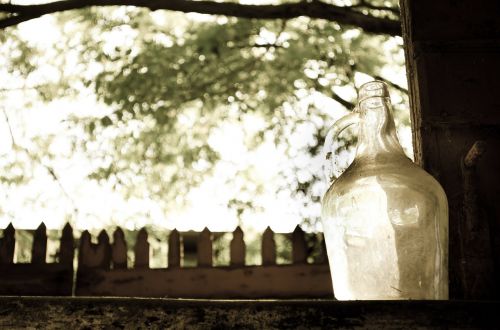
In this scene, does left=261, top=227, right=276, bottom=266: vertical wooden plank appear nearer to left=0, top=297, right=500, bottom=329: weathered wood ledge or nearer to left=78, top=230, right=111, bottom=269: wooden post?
left=78, top=230, right=111, bottom=269: wooden post

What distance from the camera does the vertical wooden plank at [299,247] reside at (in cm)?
438

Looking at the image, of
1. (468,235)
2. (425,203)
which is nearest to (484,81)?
(468,235)

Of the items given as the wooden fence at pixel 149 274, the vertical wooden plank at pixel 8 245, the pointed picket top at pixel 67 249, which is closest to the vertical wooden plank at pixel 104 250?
the wooden fence at pixel 149 274

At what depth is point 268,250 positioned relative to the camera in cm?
443

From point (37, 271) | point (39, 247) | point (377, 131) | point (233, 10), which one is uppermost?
point (233, 10)

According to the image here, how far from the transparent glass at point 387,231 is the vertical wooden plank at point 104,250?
3723 millimetres

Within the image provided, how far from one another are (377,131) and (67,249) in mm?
3875

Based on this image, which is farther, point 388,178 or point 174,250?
point 174,250

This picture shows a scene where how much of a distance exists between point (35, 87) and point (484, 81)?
4.23 meters

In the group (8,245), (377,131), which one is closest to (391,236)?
(377,131)

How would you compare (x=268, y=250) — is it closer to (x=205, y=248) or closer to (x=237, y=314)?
(x=205, y=248)

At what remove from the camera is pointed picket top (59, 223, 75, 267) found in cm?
433

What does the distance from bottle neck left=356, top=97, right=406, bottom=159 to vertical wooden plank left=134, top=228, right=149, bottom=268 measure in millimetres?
3639

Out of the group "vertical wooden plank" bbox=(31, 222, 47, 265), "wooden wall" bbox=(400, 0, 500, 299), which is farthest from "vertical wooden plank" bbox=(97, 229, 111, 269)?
"wooden wall" bbox=(400, 0, 500, 299)
